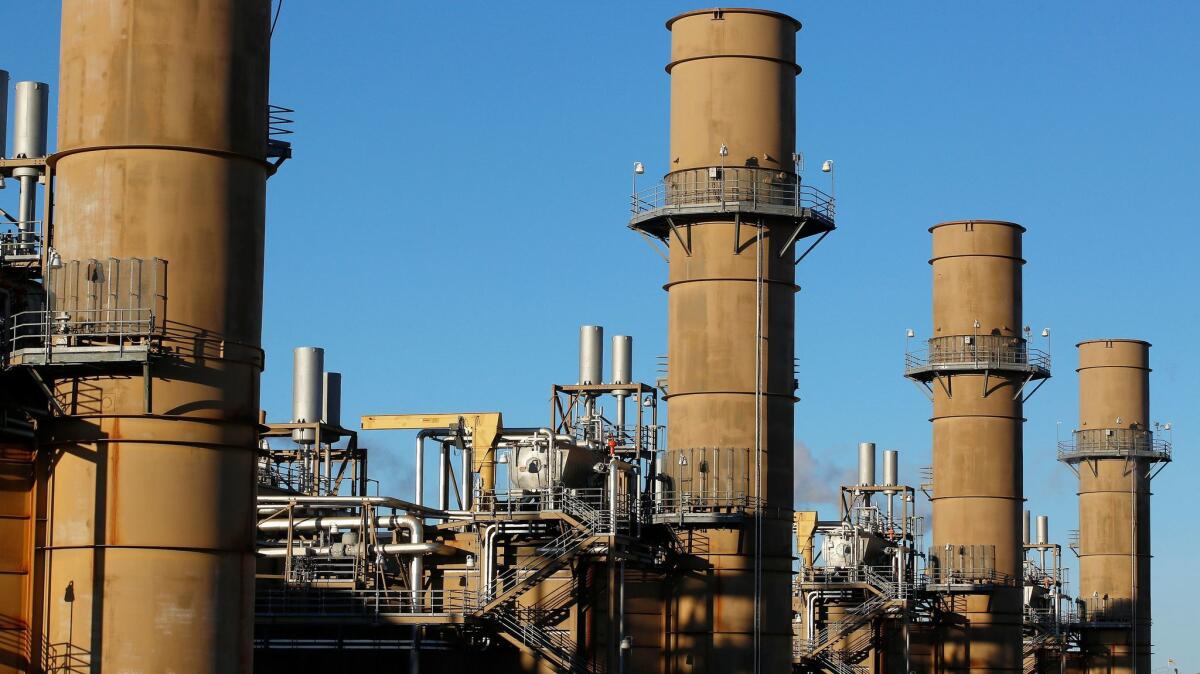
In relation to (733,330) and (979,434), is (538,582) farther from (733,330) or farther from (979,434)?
(979,434)

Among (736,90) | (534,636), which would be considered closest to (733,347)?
(736,90)

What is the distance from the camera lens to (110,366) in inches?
1437

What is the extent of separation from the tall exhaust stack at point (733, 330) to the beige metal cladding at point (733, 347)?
4cm

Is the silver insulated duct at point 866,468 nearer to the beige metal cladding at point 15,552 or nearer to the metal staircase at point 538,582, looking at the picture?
the metal staircase at point 538,582

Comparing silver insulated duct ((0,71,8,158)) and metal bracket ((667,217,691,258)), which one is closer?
silver insulated duct ((0,71,8,158))

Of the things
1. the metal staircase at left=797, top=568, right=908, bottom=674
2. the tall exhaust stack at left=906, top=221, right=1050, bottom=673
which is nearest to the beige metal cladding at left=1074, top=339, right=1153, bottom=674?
the tall exhaust stack at left=906, top=221, right=1050, bottom=673

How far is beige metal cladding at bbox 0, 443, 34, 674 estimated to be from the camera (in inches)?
1451

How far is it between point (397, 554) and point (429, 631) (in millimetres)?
2489

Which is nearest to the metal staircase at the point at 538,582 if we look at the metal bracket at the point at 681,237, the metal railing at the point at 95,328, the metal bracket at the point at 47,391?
the metal bracket at the point at 681,237

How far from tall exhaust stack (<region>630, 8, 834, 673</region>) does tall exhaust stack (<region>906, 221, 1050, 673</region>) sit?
62.2ft

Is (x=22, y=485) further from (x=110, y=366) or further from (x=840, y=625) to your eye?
(x=840, y=625)

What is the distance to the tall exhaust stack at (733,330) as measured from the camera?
5834cm

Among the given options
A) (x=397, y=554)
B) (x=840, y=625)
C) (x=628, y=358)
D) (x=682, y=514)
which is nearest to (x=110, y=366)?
(x=397, y=554)

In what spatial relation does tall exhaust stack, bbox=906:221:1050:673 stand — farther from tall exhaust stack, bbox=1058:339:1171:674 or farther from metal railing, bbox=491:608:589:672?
metal railing, bbox=491:608:589:672
